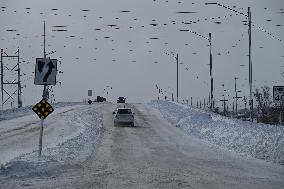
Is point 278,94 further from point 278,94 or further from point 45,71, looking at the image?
point 45,71

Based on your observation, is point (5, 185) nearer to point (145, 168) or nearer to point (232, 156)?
point (145, 168)

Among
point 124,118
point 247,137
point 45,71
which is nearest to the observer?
point 45,71

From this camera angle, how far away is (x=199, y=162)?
19.6 m

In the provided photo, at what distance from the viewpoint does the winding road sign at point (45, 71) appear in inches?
786

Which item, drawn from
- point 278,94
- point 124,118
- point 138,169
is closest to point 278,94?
point 278,94

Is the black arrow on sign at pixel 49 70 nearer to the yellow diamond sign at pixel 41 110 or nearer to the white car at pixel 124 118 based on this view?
the yellow diamond sign at pixel 41 110

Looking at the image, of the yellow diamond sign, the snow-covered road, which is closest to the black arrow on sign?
the yellow diamond sign

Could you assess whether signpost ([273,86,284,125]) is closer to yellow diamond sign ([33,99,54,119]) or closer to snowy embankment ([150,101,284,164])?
snowy embankment ([150,101,284,164])

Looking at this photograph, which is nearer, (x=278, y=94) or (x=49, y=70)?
(x=49, y=70)

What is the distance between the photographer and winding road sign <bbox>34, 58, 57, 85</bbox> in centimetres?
1995

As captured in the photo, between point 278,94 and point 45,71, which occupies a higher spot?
point 45,71

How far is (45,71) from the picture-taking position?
65.8 ft

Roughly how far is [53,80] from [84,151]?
16.2ft

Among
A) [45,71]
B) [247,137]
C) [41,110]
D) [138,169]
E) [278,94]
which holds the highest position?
[45,71]
